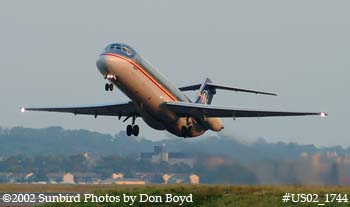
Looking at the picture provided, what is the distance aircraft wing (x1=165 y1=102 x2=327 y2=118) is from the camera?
178 ft

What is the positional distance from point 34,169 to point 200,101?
3713 cm

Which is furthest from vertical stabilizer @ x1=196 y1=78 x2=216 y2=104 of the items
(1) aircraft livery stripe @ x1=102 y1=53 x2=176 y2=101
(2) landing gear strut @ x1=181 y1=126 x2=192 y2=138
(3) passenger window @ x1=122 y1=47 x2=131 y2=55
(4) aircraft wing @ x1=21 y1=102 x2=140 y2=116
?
(3) passenger window @ x1=122 y1=47 x2=131 y2=55

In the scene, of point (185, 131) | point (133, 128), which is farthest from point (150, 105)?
point (133, 128)

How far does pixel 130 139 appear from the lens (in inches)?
4380

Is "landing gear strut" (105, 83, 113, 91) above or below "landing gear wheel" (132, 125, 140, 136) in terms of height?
above

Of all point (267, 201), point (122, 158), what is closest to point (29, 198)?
point (267, 201)

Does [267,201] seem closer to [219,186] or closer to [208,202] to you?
[208,202]

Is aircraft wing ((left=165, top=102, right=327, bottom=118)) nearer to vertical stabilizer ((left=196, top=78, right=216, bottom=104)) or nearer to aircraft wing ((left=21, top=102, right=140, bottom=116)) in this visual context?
aircraft wing ((left=21, top=102, right=140, bottom=116))

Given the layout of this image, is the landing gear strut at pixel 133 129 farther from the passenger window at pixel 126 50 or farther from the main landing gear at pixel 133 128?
the passenger window at pixel 126 50

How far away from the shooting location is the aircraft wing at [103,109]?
190ft

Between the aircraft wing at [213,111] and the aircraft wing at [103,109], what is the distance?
3.99 m

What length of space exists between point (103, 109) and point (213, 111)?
29.1 ft

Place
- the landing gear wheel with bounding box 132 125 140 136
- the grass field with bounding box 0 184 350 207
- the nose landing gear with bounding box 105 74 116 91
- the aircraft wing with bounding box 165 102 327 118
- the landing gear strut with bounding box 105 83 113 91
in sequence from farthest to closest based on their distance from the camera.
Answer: the landing gear wheel with bounding box 132 125 140 136, the aircraft wing with bounding box 165 102 327 118, the landing gear strut with bounding box 105 83 113 91, the nose landing gear with bounding box 105 74 116 91, the grass field with bounding box 0 184 350 207

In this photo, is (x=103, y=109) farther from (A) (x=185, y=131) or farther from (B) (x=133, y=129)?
(A) (x=185, y=131)
